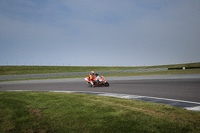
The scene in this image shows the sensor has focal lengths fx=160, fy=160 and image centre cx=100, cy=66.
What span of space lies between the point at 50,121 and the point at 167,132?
2723mm

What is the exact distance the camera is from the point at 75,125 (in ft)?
12.1

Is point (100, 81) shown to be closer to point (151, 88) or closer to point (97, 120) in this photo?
point (151, 88)

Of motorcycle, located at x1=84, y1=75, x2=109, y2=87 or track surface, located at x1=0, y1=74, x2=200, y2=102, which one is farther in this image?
motorcycle, located at x1=84, y1=75, x2=109, y2=87

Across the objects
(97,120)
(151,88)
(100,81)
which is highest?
(100,81)

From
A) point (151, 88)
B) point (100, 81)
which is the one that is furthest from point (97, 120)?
point (100, 81)

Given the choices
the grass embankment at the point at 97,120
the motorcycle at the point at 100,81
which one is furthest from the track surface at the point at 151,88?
the grass embankment at the point at 97,120

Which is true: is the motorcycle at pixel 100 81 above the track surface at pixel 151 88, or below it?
above

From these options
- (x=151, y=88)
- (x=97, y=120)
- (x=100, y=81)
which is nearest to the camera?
(x=97, y=120)

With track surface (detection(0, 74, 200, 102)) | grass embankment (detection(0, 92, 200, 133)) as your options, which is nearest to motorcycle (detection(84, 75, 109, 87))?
track surface (detection(0, 74, 200, 102))

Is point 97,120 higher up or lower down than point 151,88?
higher up

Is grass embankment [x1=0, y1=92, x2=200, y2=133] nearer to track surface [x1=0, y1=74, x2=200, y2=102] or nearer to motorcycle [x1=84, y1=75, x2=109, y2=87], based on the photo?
track surface [x1=0, y1=74, x2=200, y2=102]

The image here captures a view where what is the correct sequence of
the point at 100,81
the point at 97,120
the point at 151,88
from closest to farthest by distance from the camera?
the point at 97,120 → the point at 151,88 → the point at 100,81

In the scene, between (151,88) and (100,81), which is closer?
(151,88)

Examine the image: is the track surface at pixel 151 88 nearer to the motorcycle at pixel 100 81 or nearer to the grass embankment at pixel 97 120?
the motorcycle at pixel 100 81
